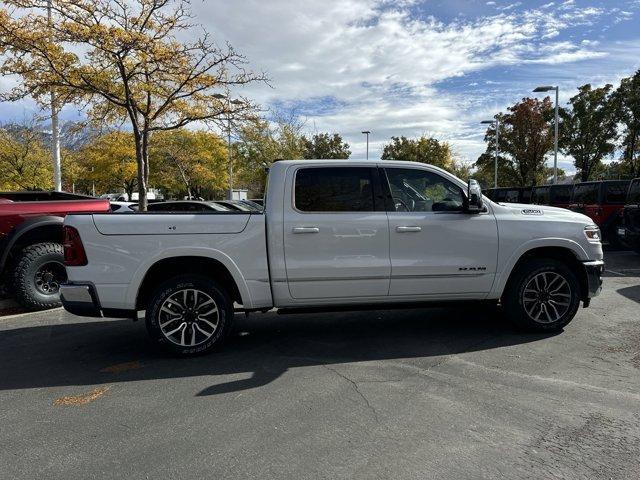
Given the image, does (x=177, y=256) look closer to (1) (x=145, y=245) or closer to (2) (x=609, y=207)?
Result: (1) (x=145, y=245)

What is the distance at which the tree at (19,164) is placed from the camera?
26.7 m

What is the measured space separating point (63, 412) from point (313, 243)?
252 centimetres

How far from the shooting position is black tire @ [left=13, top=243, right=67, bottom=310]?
262 inches

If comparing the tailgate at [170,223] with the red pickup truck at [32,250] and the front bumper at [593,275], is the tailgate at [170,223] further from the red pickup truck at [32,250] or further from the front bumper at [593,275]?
the front bumper at [593,275]

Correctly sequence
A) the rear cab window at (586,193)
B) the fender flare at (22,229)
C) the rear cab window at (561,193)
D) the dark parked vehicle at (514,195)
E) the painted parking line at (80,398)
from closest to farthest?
the painted parking line at (80,398) → the fender flare at (22,229) → the rear cab window at (586,193) → the rear cab window at (561,193) → the dark parked vehicle at (514,195)

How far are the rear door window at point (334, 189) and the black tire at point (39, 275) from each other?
4119 mm

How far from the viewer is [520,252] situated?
5188 millimetres

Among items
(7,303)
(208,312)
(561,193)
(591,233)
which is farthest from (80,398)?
(561,193)

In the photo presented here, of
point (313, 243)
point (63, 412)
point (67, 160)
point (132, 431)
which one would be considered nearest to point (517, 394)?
point (313, 243)

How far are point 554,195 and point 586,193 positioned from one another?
Result: 1910mm

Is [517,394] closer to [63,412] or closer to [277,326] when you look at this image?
[277,326]

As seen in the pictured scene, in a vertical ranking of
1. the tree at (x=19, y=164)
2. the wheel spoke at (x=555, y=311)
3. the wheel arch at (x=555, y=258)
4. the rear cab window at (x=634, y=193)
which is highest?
the tree at (x=19, y=164)

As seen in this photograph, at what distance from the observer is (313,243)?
4766mm

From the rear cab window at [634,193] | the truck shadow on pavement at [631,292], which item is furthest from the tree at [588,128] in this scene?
the truck shadow on pavement at [631,292]
